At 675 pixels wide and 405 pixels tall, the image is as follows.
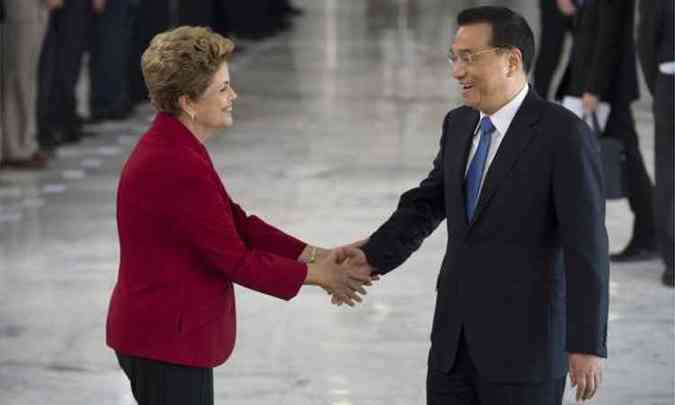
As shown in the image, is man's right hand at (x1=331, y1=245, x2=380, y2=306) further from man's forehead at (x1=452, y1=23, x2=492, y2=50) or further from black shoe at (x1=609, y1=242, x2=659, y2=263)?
black shoe at (x1=609, y1=242, x2=659, y2=263)

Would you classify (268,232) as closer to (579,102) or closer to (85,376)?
(85,376)

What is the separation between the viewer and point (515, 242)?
3855 millimetres

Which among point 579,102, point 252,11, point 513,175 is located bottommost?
point 252,11

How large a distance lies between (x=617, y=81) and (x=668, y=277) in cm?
105

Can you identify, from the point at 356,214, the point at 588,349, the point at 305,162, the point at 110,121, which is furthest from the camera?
the point at 110,121

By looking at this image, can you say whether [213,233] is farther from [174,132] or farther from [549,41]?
[549,41]

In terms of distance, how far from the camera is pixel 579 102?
7797 mm

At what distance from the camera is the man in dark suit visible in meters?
3.80

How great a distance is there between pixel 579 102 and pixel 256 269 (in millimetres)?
4147

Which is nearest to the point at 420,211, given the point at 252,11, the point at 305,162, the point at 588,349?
the point at 588,349

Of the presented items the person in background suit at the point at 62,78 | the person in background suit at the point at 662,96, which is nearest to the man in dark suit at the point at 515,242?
the person in background suit at the point at 662,96

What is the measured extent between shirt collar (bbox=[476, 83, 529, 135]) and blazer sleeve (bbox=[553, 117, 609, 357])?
0.50ft

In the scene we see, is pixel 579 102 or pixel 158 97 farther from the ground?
pixel 158 97

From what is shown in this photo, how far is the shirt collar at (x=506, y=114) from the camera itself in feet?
12.8
